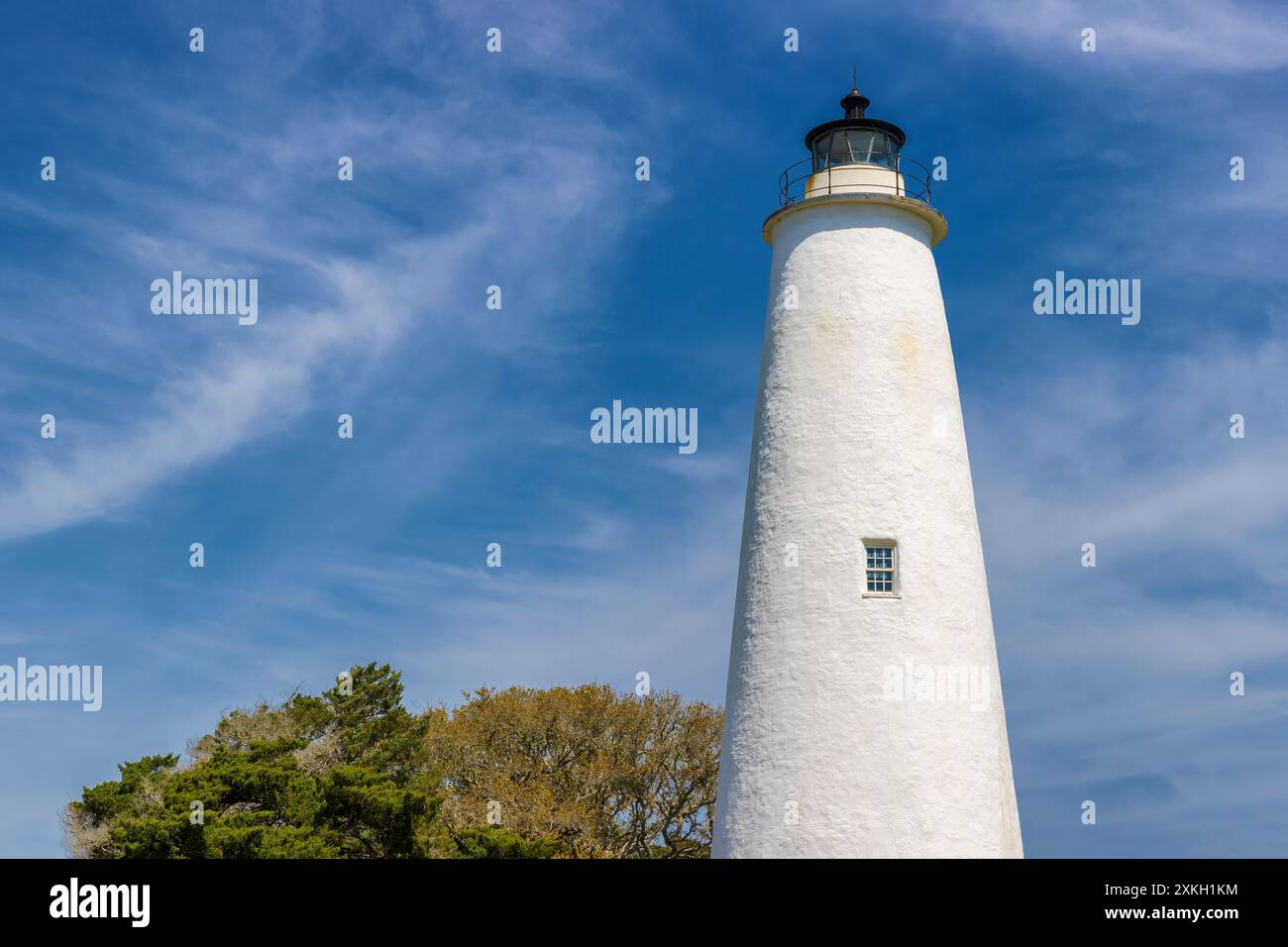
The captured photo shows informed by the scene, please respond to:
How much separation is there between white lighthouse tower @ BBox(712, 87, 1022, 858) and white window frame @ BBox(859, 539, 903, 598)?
0.09 feet

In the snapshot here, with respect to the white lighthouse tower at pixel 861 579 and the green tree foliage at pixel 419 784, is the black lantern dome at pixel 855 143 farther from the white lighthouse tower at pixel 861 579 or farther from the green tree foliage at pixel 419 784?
the green tree foliage at pixel 419 784

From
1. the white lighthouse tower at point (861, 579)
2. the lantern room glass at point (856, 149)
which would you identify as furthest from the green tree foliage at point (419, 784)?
the lantern room glass at point (856, 149)

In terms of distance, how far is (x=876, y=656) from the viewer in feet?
70.0

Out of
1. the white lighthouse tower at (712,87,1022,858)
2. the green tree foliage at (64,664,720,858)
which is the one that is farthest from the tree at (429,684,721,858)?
the white lighthouse tower at (712,87,1022,858)

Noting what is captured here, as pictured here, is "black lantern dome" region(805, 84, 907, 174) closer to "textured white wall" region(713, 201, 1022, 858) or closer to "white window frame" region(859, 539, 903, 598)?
"textured white wall" region(713, 201, 1022, 858)

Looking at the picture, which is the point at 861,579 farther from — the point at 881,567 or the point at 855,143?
the point at 855,143

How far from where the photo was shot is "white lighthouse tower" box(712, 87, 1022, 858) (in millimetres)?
21031

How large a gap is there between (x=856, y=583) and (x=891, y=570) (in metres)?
0.65

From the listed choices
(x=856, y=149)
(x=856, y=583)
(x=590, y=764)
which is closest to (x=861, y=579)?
(x=856, y=583)

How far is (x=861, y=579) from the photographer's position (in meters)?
21.7

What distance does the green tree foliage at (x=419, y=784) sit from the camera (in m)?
30.3
